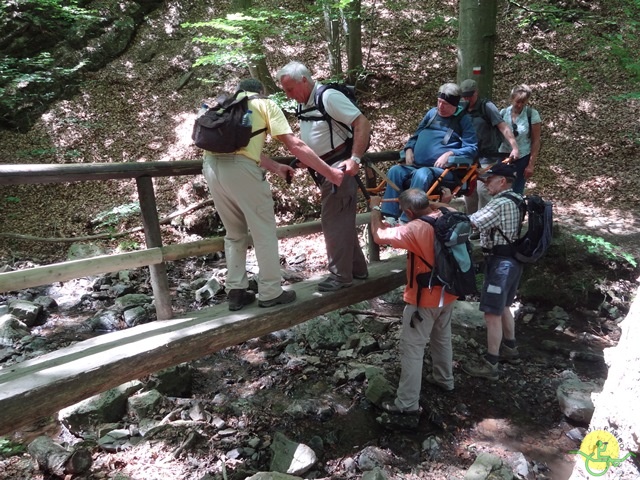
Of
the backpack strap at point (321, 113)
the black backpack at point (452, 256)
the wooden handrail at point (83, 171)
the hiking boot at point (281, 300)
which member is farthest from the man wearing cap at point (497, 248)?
the wooden handrail at point (83, 171)

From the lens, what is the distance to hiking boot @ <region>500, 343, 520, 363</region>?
16.1 feet

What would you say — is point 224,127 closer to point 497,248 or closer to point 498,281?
point 497,248

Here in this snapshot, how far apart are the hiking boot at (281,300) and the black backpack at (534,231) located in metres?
2.06

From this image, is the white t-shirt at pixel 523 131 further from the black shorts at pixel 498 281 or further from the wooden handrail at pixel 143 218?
the wooden handrail at pixel 143 218

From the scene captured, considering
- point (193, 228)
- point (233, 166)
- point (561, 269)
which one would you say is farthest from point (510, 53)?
point (233, 166)

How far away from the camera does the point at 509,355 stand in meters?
4.93

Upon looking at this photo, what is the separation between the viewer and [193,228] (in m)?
8.38

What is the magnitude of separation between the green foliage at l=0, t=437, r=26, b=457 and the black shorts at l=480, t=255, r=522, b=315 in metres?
4.18

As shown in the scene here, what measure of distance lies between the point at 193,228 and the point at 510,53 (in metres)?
9.82

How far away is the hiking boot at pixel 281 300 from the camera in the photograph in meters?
3.75

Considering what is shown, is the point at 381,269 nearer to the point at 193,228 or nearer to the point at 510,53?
the point at 193,228

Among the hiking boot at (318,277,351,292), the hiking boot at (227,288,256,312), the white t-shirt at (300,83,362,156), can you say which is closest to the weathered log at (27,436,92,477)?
the hiking boot at (227,288,256,312)

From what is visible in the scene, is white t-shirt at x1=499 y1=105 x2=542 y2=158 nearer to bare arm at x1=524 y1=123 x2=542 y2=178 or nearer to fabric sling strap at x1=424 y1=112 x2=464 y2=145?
bare arm at x1=524 y1=123 x2=542 y2=178

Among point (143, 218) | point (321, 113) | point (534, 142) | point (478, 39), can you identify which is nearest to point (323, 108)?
point (321, 113)
